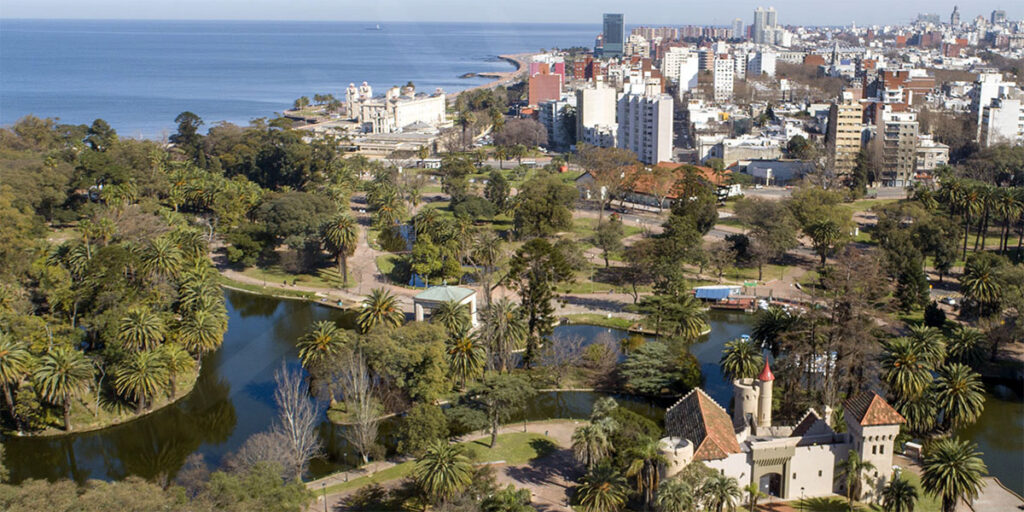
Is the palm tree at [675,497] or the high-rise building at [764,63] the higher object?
the high-rise building at [764,63]

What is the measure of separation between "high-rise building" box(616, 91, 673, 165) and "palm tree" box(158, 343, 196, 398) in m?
50.7

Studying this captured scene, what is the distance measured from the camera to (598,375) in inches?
1272

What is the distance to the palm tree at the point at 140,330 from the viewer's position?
3053 centimetres

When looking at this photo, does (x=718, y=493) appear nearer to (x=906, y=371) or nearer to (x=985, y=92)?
(x=906, y=371)

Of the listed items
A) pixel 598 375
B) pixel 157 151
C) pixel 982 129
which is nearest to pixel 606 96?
pixel 982 129

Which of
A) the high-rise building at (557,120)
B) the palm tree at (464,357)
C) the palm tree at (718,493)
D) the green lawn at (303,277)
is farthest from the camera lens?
the high-rise building at (557,120)

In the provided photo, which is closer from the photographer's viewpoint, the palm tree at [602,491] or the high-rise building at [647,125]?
the palm tree at [602,491]

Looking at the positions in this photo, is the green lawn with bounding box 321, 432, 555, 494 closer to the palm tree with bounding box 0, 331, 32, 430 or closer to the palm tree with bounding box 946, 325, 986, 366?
the palm tree with bounding box 0, 331, 32, 430

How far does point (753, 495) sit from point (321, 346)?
14.6 meters

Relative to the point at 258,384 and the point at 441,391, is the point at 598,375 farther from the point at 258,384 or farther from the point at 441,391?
the point at 258,384

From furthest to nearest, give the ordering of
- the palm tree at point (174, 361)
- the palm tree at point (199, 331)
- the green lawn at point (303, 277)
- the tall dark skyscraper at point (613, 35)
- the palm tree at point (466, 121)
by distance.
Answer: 1. the tall dark skyscraper at point (613, 35)
2. the palm tree at point (466, 121)
3. the green lawn at point (303, 277)
4. the palm tree at point (199, 331)
5. the palm tree at point (174, 361)

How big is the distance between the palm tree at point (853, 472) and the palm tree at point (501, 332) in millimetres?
12092

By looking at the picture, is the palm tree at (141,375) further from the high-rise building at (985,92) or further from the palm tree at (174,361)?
the high-rise building at (985,92)

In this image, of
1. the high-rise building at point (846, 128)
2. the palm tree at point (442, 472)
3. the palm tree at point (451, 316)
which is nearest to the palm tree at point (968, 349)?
the palm tree at point (451, 316)
